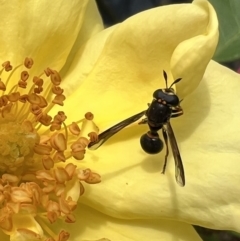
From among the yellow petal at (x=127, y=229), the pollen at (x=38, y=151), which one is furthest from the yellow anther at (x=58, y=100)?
the yellow petal at (x=127, y=229)

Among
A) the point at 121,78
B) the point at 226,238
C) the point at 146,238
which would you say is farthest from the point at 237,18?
the point at 226,238

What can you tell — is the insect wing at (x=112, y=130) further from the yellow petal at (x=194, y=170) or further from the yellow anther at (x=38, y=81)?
the yellow anther at (x=38, y=81)

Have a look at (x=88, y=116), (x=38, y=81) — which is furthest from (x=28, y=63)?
(x=88, y=116)

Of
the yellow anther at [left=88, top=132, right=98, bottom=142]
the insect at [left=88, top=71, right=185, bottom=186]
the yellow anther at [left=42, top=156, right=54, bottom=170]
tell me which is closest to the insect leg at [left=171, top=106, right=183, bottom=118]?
the insect at [left=88, top=71, right=185, bottom=186]

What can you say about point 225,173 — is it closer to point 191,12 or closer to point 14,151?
point 191,12

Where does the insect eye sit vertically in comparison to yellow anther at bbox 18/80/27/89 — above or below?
below

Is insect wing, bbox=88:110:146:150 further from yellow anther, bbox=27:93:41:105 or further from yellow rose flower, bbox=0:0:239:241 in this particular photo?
yellow anther, bbox=27:93:41:105
